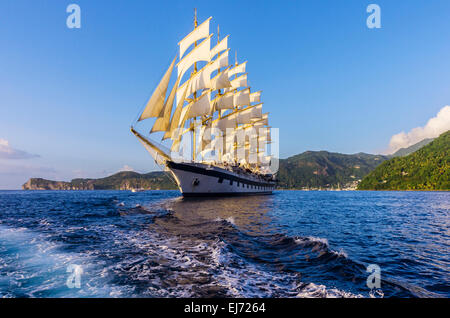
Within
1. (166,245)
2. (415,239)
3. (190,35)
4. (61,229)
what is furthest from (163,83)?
(415,239)

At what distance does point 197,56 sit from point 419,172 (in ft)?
545

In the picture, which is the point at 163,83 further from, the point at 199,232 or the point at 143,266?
the point at 143,266

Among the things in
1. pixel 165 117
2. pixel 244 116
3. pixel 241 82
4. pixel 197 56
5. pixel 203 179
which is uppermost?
pixel 241 82

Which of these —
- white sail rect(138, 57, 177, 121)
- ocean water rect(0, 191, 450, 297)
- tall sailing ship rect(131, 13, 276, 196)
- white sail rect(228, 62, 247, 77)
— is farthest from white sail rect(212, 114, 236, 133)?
ocean water rect(0, 191, 450, 297)

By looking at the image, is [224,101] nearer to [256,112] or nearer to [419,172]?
[256,112]

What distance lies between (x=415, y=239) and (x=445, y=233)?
12.0ft

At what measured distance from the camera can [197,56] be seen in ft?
165

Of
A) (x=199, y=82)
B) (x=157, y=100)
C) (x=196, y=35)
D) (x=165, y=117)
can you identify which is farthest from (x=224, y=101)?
(x=157, y=100)

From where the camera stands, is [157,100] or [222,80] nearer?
→ [157,100]

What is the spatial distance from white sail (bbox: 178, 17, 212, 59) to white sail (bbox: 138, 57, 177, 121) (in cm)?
1851

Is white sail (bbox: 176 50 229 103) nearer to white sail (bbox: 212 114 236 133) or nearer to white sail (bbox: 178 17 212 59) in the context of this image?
white sail (bbox: 178 17 212 59)

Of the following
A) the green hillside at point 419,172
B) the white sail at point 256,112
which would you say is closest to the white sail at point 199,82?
the white sail at point 256,112

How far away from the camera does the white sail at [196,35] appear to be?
165ft
